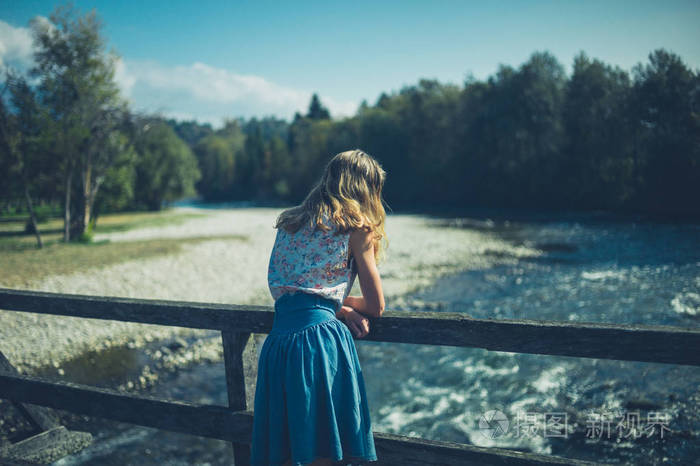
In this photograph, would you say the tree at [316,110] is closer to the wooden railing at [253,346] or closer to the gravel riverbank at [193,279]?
the gravel riverbank at [193,279]

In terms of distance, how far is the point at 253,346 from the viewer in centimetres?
269

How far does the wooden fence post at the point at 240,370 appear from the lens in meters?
2.58

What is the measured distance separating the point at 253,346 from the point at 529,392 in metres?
6.48

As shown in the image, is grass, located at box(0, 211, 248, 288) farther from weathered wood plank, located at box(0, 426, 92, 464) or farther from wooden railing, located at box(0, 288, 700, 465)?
wooden railing, located at box(0, 288, 700, 465)

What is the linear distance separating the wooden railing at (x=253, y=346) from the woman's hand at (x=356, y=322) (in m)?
0.09

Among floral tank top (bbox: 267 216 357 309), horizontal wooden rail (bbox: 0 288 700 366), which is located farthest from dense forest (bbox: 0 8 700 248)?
floral tank top (bbox: 267 216 357 309)

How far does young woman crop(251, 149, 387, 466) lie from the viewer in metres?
2.16

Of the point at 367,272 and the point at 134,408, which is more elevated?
the point at 367,272

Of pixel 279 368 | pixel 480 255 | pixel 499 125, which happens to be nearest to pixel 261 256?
pixel 480 255

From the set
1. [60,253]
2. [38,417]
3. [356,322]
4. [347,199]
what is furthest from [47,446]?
[60,253]

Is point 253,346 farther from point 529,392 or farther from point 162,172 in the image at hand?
point 162,172

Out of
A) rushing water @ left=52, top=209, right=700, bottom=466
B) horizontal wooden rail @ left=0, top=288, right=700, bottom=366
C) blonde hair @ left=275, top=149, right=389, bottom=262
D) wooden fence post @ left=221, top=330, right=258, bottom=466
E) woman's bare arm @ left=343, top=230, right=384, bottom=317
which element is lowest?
rushing water @ left=52, top=209, right=700, bottom=466

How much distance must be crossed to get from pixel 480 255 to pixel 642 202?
23.6 ft

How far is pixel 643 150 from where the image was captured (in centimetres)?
1536
